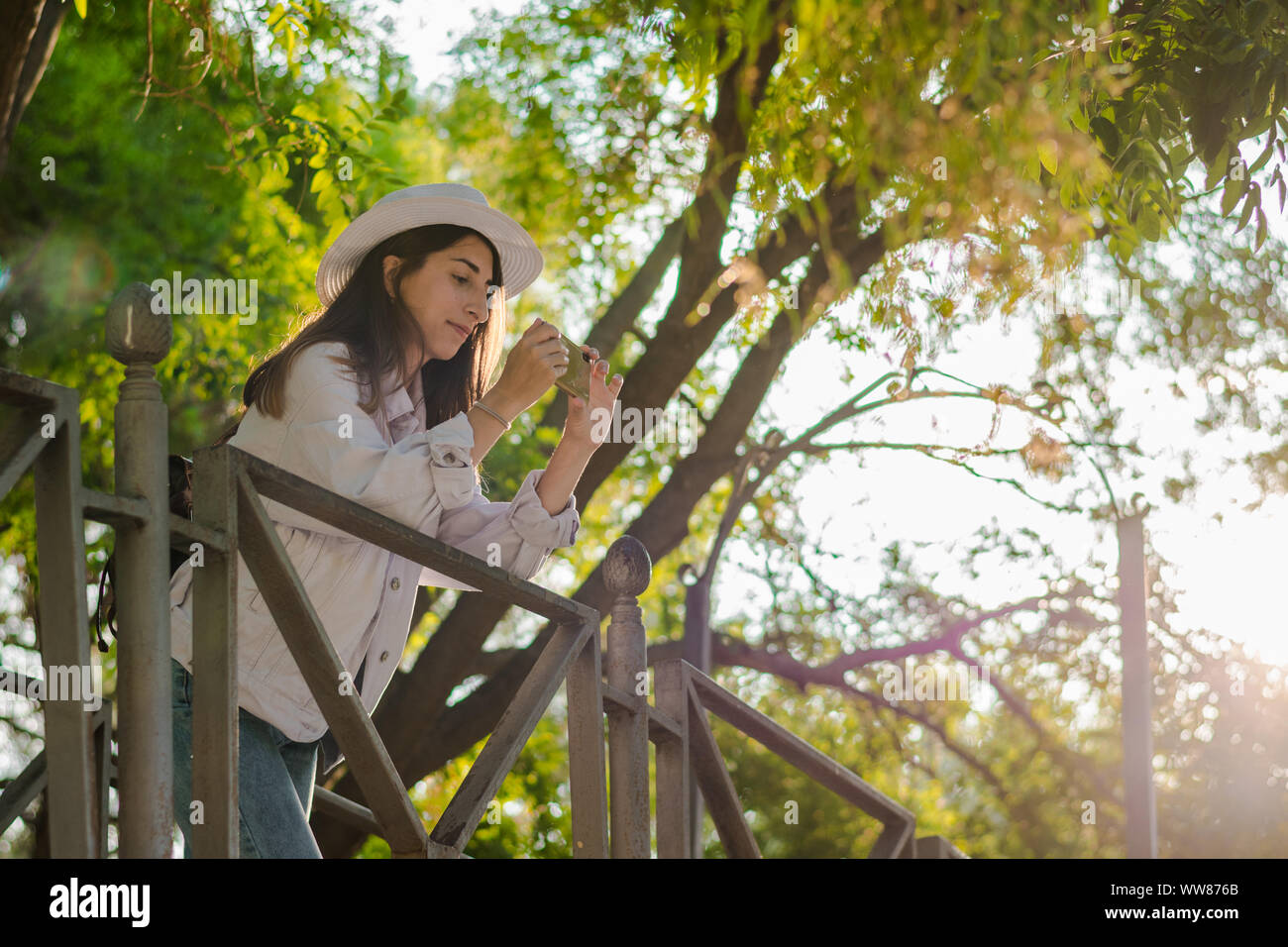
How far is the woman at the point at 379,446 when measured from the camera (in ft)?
8.69

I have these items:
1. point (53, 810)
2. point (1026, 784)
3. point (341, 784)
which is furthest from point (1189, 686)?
point (53, 810)

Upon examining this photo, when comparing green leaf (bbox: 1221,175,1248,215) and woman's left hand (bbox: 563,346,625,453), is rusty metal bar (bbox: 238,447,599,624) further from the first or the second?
green leaf (bbox: 1221,175,1248,215)

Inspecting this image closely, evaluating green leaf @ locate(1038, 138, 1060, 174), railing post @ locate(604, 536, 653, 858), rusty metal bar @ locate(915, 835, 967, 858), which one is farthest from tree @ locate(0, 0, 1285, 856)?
rusty metal bar @ locate(915, 835, 967, 858)

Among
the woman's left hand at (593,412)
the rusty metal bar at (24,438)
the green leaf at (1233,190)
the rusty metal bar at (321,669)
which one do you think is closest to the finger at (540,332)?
the woman's left hand at (593,412)

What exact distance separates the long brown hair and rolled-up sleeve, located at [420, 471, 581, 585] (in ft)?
1.15

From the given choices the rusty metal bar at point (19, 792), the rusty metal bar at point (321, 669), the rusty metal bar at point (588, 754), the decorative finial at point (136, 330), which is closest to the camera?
the decorative finial at point (136, 330)

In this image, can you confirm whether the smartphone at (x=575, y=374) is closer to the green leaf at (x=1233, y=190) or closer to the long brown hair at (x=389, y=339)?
the long brown hair at (x=389, y=339)

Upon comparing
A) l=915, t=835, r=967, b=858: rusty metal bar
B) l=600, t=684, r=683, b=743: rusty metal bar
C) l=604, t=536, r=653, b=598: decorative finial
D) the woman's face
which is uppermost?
the woman's face

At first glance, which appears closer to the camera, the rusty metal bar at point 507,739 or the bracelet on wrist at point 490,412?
the rusty metal bar at point 507,739

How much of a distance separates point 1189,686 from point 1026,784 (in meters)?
6.30

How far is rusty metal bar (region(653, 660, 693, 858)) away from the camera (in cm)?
390

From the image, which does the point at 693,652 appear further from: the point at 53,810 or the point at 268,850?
the point at 53,810

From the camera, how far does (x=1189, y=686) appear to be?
12.3 m

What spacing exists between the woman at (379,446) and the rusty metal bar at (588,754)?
0.37 metres
